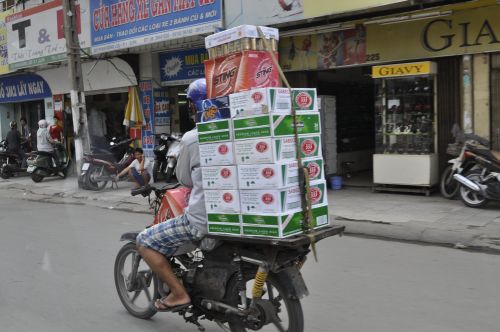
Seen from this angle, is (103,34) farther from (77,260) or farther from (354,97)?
(77,260)

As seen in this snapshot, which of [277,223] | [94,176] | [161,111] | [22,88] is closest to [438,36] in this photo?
[277,223]

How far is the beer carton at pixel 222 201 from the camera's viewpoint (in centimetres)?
344

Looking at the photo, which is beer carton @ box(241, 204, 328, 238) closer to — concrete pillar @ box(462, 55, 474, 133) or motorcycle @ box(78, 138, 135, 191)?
concrete pillar @ box(462, 55, 474, 133)

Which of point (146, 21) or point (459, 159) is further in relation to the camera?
point (146, 21)

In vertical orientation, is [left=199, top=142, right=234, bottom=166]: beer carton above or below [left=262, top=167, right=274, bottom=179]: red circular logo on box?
above

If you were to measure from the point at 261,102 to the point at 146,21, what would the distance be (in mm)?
10422

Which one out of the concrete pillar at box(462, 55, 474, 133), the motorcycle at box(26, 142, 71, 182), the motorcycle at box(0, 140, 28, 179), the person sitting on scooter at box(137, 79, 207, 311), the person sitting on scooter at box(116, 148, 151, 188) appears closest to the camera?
the person sitting on scooter at box(137, 79, 207, 311)

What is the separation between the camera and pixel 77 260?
6.45 m

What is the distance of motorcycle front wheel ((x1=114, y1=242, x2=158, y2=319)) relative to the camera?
438 cm

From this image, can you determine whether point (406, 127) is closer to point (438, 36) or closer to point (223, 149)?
point (438, 36)

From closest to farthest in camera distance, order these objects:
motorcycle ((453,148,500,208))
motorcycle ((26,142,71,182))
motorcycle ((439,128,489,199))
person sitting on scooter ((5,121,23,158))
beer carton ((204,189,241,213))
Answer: beer carton ((204,189,241,213)) → motorcycle ((453,148,500,208)) → motorcycle ((439,128,489,199)) → motorcycle ((26,142,71,182)) → person sitting on scooter ((5,121,23,158))

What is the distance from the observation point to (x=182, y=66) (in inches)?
565

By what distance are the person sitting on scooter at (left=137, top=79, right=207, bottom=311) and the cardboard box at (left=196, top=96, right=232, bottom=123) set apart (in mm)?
121

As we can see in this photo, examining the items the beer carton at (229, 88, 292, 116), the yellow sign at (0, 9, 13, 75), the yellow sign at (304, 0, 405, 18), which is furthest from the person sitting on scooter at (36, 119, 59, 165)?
the beer carton at (229, 88, 292, 116)
